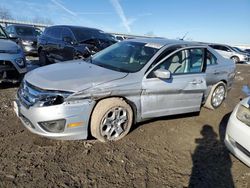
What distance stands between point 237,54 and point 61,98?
19.8 m

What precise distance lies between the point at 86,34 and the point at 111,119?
18.0 feet

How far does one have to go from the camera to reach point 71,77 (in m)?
3.68

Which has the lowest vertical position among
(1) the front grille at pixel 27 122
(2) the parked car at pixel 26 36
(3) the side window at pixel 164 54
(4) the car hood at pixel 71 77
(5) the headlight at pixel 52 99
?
(2) the parked car at pixel 26 36

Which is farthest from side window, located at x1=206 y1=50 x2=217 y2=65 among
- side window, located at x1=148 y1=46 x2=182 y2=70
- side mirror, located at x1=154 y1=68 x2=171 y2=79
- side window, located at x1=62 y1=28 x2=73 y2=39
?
side window, located at x1=62 y1=28 x2=73 y2=39

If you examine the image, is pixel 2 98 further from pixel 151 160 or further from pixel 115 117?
pixel 151 160

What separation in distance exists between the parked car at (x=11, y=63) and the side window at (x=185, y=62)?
3.50 meters

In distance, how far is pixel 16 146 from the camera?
11.7 feet

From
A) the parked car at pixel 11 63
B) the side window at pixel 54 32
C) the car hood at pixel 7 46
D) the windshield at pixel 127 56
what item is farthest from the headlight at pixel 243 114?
the side window at pixel 54 32

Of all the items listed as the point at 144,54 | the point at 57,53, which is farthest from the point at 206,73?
the point at 57,53

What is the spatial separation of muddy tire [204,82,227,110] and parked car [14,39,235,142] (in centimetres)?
68

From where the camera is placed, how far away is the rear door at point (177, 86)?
4.10 meters

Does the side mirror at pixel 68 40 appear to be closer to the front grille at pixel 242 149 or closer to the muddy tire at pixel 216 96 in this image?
the muddy tire at pixel 216 96

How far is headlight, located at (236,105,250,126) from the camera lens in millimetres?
3334

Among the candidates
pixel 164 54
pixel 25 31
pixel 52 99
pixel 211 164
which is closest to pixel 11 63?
pixel 52 99
